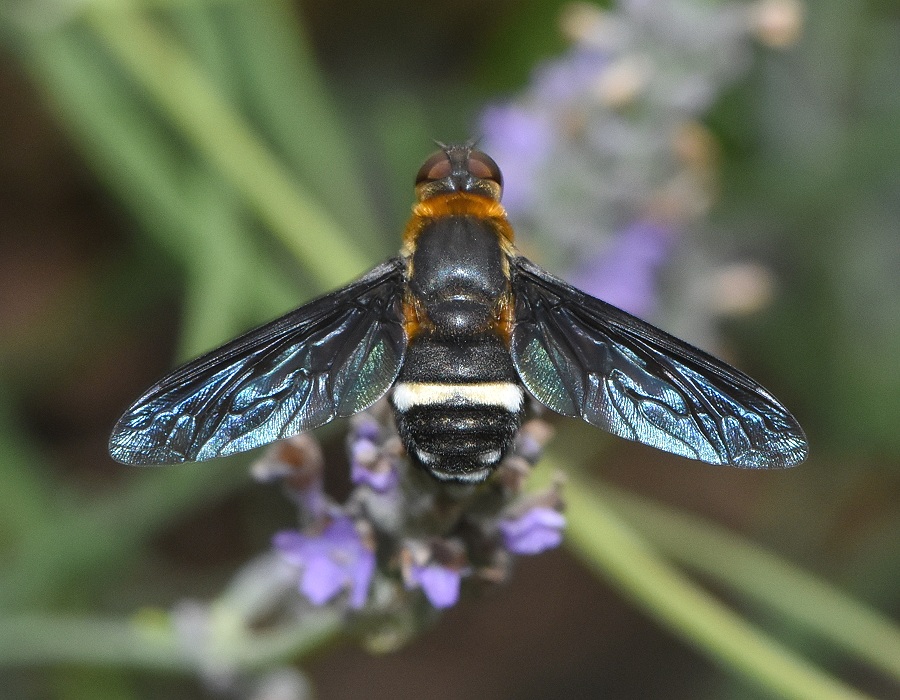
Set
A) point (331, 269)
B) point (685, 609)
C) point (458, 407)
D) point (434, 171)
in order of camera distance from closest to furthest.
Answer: point (458, 407)
point (434, 171)
point (685, 609)
point (331, 269)

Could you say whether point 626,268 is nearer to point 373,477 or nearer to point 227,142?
point 227,142

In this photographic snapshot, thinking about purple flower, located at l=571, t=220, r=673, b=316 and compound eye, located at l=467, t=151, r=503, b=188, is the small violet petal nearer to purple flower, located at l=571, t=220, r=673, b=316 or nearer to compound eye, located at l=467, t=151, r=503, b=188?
compound eye, located at l=467, t=151, r=503, b=188

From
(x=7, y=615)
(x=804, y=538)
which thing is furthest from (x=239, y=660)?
(x=804, y=538)

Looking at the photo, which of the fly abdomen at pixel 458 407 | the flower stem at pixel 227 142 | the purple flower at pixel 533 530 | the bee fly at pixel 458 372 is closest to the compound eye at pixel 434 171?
the bee fly at pixel 458 372

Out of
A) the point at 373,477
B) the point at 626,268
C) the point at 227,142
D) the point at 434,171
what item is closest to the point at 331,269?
the point at 227,142

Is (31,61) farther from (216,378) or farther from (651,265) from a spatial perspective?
(216,378)

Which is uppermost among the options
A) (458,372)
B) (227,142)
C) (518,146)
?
(227,142)

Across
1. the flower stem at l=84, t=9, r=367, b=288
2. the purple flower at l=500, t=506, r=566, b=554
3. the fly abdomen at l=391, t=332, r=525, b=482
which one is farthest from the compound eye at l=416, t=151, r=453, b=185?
the flower stem at l=84, t=9, r=367, b=288
